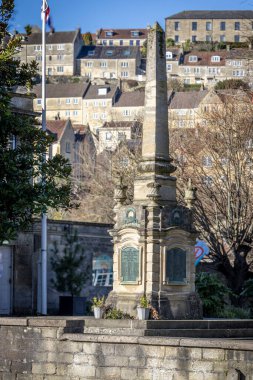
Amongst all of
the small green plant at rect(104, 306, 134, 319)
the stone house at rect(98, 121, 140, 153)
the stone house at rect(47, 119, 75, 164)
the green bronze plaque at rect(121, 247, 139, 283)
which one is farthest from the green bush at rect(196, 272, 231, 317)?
the stone house at rect(47, 119, 75, 164)

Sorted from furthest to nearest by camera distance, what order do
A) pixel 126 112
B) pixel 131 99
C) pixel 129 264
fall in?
pixel 131 99 < pixel 126 112 < pixel 129 264

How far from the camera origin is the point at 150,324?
87.5ft

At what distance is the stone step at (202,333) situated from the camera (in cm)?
2606

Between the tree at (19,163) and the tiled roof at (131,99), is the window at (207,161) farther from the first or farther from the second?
the tiled roof at (131,99)

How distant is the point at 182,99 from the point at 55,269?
378 feet

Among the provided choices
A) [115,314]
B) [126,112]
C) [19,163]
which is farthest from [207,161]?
[126,112]

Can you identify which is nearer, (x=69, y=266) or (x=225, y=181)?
(x=69, y=266)

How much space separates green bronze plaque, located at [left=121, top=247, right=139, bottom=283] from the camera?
2964 cm

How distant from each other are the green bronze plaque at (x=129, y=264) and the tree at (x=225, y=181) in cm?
1175

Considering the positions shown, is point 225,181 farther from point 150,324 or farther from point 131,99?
point 131,99

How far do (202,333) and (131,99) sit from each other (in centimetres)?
16788

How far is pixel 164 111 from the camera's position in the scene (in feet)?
99.9

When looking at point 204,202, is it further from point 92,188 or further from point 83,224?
point 92,188

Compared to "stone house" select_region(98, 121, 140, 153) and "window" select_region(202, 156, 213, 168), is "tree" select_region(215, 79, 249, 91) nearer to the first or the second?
"window" select_region(202, 156, 213, 168)
